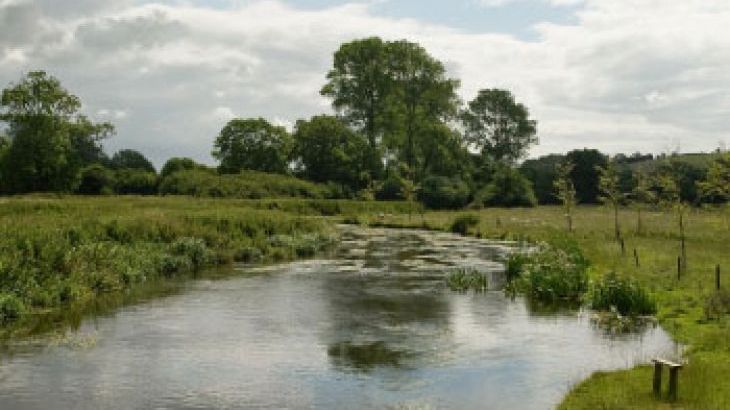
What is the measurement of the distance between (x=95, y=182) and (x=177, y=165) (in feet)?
54.1

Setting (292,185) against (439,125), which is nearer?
(292,185)

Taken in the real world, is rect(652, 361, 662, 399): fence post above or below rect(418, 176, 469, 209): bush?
below

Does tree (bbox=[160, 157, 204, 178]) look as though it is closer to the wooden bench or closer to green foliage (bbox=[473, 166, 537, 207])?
green foliage (bbox=[473, 166, 537, 207])

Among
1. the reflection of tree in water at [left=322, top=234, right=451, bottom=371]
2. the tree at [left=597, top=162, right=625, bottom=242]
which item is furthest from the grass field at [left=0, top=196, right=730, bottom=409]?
the reflection of tree in water at [left=322, top=234, right=451, bottom=371]

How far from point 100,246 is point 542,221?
5471 cm

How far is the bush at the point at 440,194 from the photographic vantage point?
101188mm

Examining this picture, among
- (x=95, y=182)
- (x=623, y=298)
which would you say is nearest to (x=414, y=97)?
(x=95, y=182)

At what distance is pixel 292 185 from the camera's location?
307ft

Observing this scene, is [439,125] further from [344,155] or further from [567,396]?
[567,396]

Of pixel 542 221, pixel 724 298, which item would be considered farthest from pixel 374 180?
pixel 724 298

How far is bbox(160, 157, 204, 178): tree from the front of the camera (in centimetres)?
10738

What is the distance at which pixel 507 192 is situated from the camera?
11069cm

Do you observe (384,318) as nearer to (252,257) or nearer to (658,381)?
(658,381)

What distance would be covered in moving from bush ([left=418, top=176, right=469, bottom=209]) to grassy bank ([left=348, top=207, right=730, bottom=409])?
2061 cm
